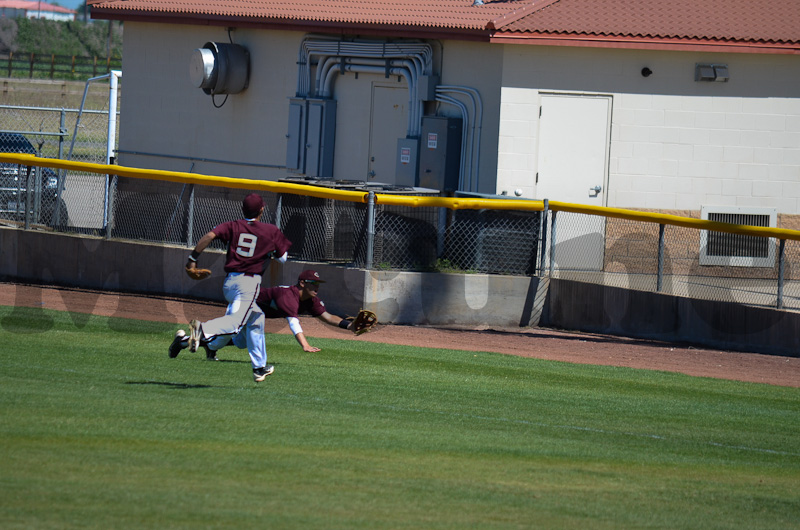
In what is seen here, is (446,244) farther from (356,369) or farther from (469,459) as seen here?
Result: (469,459)

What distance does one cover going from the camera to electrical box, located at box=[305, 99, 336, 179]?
19.0 meters

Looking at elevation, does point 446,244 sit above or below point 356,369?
above

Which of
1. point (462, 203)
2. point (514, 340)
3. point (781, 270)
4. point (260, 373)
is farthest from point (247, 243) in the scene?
point (781, 270)

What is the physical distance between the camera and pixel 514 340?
14.0 metres

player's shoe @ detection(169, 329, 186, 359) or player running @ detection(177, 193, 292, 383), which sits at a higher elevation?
player running @ detection(177, 193, 292, 383)

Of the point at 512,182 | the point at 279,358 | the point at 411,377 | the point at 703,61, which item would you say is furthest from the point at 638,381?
the point at 703,61

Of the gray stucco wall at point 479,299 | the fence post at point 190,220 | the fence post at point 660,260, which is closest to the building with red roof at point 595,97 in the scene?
the gray stucco wall at point 479,299

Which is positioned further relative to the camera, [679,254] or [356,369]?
[679,254]

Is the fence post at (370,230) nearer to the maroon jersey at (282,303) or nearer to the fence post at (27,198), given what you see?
the maroon jersey at (282,303)

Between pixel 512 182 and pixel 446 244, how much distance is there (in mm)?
2398

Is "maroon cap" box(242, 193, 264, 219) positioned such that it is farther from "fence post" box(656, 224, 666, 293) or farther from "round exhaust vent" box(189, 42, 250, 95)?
"round exhaust vent" box(189, 42, 250, 95)

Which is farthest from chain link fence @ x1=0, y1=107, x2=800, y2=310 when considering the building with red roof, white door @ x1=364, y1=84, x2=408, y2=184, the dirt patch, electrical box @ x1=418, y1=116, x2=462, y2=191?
white door @ x1=364, y1=84, x2=408, y2=184

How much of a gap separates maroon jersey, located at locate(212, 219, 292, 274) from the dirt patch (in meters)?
3.42

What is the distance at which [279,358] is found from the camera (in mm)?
11484
